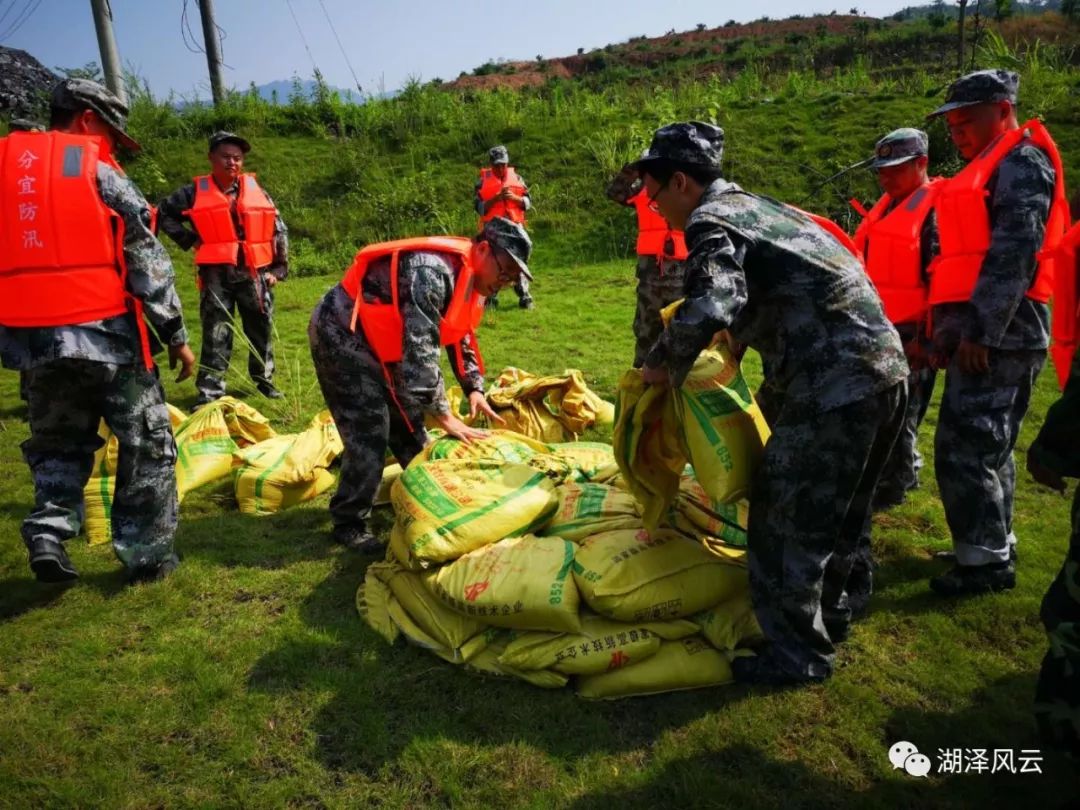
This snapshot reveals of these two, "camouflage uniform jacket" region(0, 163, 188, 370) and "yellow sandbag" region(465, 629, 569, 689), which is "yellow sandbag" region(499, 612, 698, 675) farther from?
"camouflage uniform jacket" region(0, 163, 188, 370)

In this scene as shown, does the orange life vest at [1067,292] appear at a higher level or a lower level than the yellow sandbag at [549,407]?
higher

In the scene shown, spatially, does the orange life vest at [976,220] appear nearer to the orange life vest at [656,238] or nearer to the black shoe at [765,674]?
the black shoe at [765,674]

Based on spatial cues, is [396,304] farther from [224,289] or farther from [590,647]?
[224,289]

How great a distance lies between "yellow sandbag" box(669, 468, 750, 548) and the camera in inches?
122

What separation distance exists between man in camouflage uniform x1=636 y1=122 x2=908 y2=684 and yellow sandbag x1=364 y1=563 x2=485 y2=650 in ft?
3.59

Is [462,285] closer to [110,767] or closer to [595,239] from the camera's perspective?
[110,767]

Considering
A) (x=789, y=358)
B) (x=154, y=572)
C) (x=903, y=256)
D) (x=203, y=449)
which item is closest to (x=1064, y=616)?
(x=789, y=358)

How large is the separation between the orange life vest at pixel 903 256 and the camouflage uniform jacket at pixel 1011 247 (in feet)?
1.71

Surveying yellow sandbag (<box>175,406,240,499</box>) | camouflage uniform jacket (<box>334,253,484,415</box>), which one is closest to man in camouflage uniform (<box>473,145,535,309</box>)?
yellow sandbag (<box>175,406,240,499</box>)

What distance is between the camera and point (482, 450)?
358 cm

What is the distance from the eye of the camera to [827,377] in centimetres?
250

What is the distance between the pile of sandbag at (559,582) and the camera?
9.02 feet

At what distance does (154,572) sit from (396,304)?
184cm

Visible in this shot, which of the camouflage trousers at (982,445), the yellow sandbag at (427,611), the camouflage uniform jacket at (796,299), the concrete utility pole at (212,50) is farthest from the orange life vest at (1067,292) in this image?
the concrete utility pole at (212,50)
